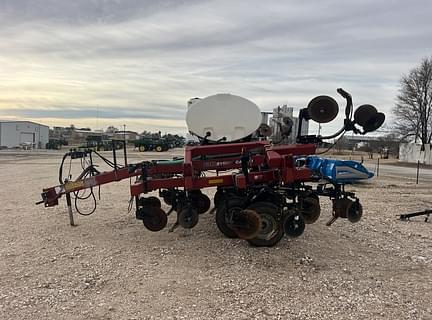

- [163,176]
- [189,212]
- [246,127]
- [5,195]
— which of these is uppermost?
[246,127]

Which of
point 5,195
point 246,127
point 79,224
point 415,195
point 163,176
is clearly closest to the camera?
point 163,176

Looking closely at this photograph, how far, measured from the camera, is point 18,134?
66.4 meters

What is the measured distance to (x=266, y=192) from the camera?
5.74m

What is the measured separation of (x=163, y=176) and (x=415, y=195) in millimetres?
9802

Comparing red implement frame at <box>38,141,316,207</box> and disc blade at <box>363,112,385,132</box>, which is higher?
disc blade at <box>363,112,385,132</box>

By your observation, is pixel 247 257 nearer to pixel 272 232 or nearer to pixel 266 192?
pixel 272 232

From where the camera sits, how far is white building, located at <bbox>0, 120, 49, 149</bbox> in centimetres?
6575

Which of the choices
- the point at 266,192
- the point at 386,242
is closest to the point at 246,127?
the point at 266,192

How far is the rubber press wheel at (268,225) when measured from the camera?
Result: 5.50 meters

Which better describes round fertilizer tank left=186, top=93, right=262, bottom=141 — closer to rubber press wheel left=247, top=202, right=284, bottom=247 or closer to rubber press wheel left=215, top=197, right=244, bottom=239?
rubber press wheel left=215, top=197, right=244, bottom=239

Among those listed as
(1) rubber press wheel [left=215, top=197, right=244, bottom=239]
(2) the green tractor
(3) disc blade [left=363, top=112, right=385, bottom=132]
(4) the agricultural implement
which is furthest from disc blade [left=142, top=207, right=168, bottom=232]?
(2) the green tractor

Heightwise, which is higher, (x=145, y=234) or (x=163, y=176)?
(x=163, y=176)

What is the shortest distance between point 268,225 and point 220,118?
181 cm

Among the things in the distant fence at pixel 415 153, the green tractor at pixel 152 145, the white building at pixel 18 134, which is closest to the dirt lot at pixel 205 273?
the distant fence at pixel 415 153
